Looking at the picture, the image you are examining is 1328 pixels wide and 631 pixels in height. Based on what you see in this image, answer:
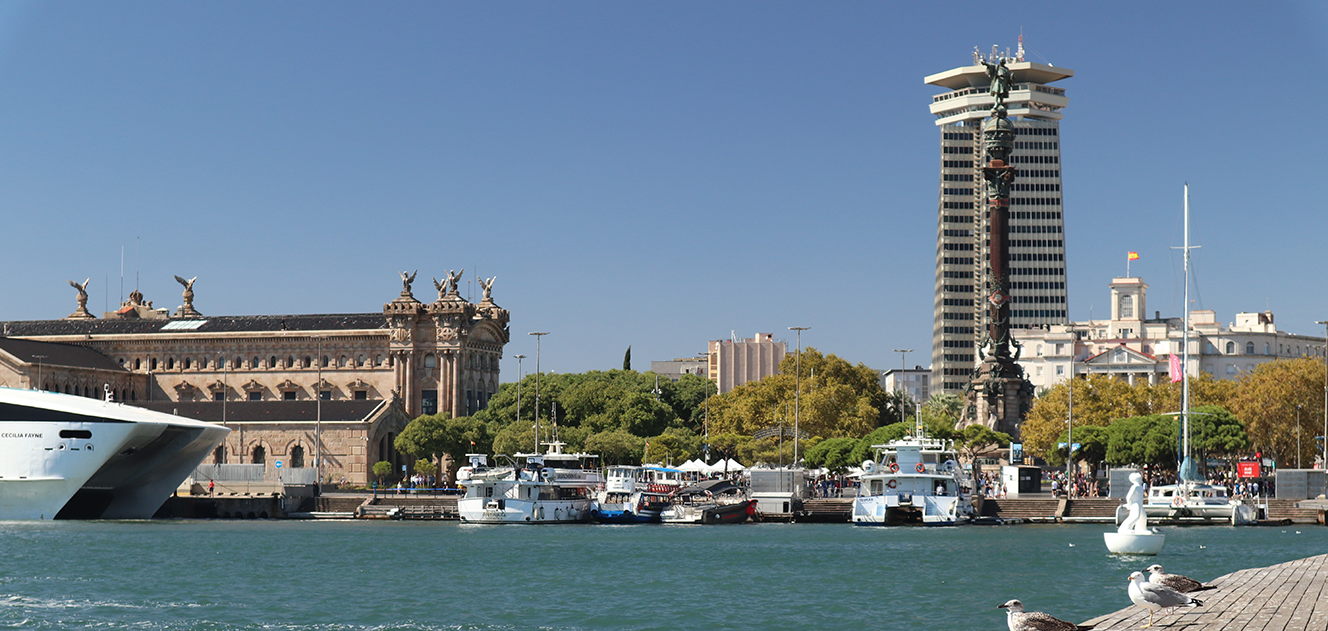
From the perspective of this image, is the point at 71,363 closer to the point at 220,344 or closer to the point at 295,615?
the point at 220,344

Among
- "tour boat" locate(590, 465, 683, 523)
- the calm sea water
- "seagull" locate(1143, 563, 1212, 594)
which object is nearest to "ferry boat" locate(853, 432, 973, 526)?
the calm sea water

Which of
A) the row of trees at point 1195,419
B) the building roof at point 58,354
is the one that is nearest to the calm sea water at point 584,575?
the row of trees at point 1195,419

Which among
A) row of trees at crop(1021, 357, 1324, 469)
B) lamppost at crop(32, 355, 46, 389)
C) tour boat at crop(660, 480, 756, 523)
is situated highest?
lamppost at crop(32, 355, 46, 389)

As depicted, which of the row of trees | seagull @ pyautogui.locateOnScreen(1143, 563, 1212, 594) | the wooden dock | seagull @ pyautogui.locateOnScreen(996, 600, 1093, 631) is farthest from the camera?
the row of trees

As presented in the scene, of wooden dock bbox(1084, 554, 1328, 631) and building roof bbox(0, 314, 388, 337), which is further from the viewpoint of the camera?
building roof bbox(0, 314, 388, 337)

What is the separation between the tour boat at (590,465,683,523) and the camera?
307 ft

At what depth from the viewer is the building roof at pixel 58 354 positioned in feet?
478

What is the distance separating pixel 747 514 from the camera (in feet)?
304

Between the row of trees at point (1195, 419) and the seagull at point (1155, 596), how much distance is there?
74883 millimetres

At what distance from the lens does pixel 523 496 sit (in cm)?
9431

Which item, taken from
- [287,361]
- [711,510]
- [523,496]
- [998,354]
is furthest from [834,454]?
[287,361]

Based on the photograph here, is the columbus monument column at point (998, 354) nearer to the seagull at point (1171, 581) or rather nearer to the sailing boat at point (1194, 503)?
the sailing boat at point (1194, 503)

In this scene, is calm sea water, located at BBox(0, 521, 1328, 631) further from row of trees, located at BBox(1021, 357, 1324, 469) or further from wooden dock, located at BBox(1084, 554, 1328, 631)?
row of trees, located at BBox(1021, 357, 1324, 469)

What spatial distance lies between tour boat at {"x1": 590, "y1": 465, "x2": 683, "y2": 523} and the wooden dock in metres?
58.3
